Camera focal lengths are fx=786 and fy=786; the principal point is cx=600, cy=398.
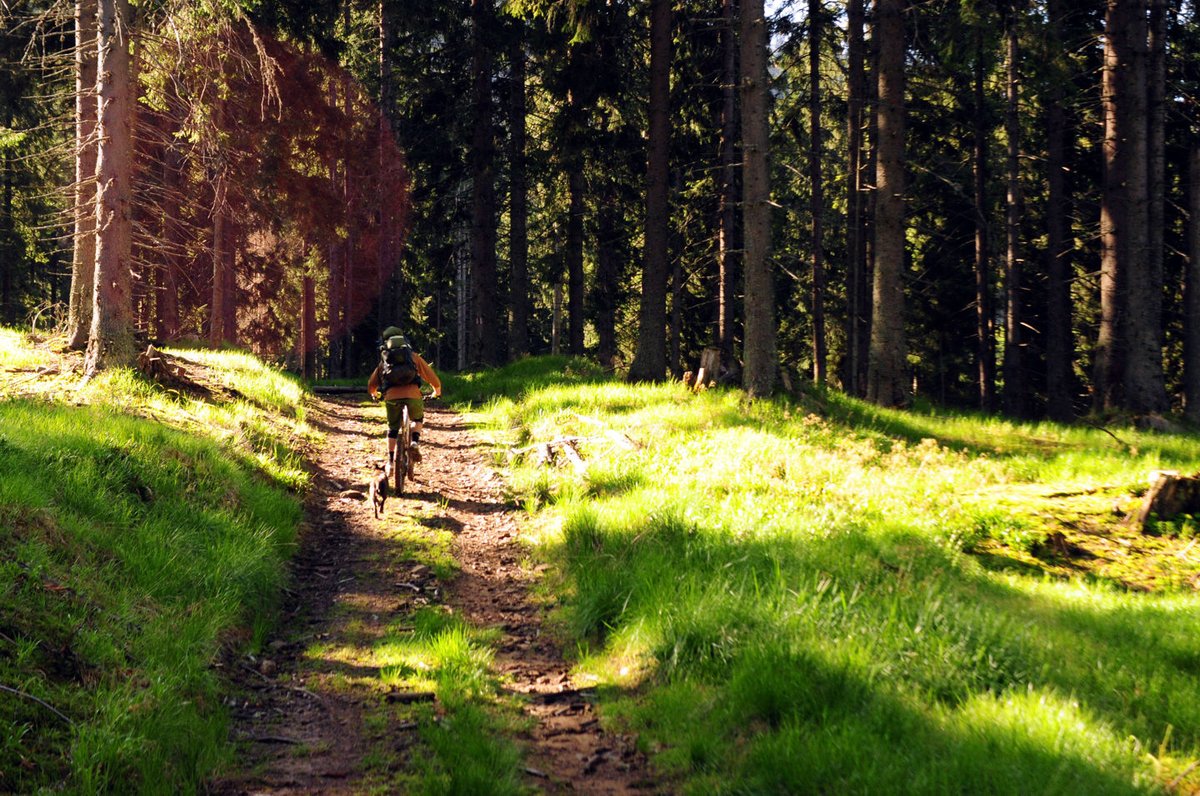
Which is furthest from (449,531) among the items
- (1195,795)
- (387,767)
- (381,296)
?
(381,296)

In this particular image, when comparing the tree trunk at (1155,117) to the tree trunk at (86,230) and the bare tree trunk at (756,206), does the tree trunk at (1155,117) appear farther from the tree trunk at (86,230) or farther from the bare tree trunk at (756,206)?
the tree trunk at (86,230)

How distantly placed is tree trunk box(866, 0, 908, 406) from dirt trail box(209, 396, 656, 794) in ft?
26.1

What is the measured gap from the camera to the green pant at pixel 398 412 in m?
10.1

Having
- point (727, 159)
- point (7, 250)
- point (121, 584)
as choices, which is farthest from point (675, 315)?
point (7, 250)

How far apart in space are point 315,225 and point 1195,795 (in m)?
26.0

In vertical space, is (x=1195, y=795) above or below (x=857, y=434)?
below

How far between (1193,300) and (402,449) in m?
19.5

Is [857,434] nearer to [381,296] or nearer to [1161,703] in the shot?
[1161,703]

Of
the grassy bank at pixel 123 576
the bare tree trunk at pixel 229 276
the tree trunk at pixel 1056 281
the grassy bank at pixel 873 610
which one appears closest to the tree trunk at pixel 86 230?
the grassy bank at pixel 123 576

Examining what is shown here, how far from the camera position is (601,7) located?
53.4ft

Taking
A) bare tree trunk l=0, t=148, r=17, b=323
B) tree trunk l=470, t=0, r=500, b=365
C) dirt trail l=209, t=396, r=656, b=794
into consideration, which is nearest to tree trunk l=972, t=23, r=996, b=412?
tree trunk l=470, t=0, r=500, b=365

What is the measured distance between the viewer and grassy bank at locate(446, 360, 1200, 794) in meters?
3.56

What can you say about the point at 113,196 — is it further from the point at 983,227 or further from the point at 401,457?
the point at 983,227

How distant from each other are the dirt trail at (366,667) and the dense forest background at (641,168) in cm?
526
